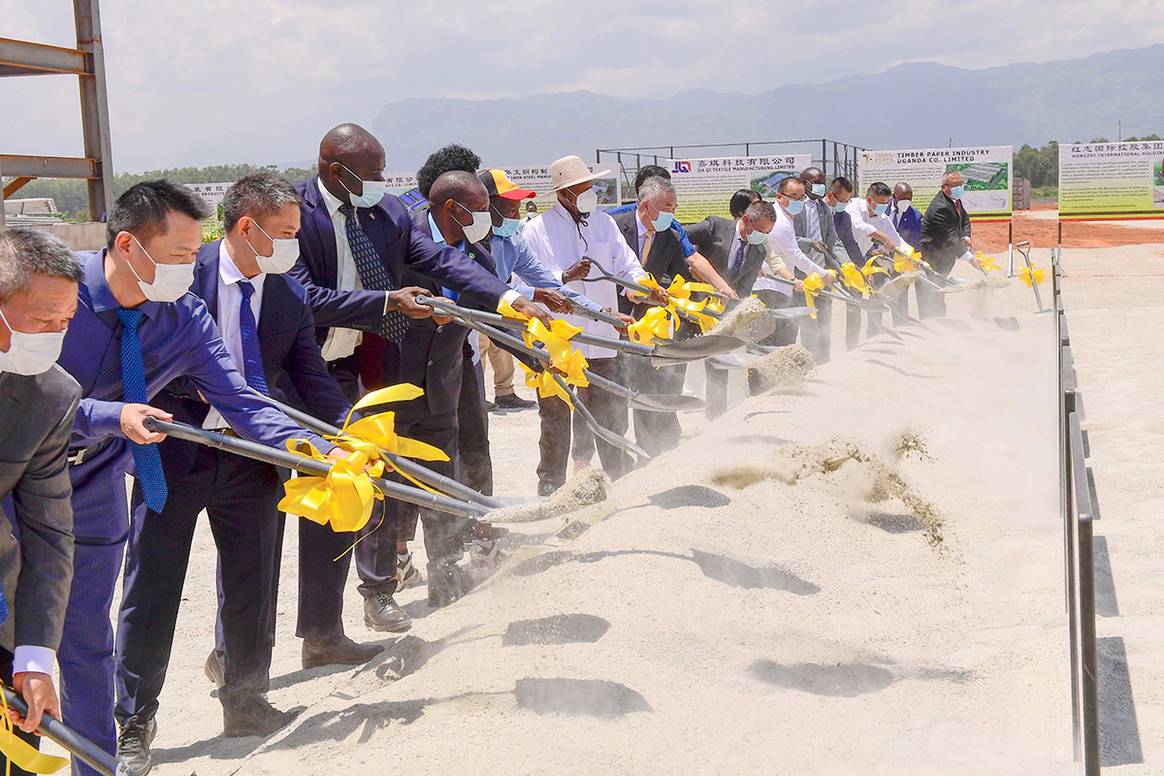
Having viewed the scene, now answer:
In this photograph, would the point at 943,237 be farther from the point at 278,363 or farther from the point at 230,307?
the point at 230,307

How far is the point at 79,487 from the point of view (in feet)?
9.39

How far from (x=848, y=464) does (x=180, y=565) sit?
3.59 m

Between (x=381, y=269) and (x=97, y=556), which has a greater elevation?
(x=381, y=269)

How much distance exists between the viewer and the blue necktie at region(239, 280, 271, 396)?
357cm

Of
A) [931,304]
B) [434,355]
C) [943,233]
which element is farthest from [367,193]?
[943,233]

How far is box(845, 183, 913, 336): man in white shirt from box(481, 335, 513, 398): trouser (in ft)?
12.6

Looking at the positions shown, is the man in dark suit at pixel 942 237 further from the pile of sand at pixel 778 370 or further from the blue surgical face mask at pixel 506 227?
the blue surgical face mask at pixel 506 227

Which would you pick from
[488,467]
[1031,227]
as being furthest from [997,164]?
[488,467]

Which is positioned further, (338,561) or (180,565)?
(338,561)

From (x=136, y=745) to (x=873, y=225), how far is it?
1016 centimetres

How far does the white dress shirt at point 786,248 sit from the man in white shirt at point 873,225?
7.87 ft

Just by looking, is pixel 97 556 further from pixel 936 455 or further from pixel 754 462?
pixel 936 455

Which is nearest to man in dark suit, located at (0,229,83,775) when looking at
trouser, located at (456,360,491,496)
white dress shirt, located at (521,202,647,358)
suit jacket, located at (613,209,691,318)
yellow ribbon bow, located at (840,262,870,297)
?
trouser, located at (456,360,491,496)

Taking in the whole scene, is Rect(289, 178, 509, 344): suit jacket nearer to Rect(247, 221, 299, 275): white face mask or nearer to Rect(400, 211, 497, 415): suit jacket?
Rect(400, 211, 497, 415): suit jacket
